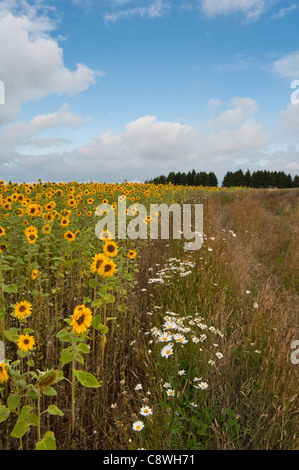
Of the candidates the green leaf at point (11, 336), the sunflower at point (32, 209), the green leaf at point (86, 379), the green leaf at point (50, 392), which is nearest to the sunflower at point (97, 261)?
the green leaf at point (11, 336)

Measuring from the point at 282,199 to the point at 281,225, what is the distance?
510cm

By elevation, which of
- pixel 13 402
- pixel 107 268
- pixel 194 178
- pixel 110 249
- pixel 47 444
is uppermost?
pixel 194 178

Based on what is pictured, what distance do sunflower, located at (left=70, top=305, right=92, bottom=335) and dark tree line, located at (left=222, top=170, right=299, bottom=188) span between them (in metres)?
54.9

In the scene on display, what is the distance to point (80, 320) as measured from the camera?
6.49 feet

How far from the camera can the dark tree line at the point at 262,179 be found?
5409cm

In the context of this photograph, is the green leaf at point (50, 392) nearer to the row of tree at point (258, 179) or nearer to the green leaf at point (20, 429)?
the green leaf at point (20, 429)

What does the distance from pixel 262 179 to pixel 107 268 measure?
187 feet

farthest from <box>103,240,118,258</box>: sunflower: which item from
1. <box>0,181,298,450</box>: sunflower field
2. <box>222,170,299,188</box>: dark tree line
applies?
<box>222,170,299,188</box>: dark tree line

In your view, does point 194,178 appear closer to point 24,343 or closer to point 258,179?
point 258,179

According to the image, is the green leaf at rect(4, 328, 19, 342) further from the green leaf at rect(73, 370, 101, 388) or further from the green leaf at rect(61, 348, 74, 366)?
the green leaf at rect(73, 370, 101, 388)

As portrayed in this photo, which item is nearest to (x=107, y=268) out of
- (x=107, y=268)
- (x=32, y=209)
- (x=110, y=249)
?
(x=107, y=268)

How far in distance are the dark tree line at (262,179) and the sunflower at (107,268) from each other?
54185mm
